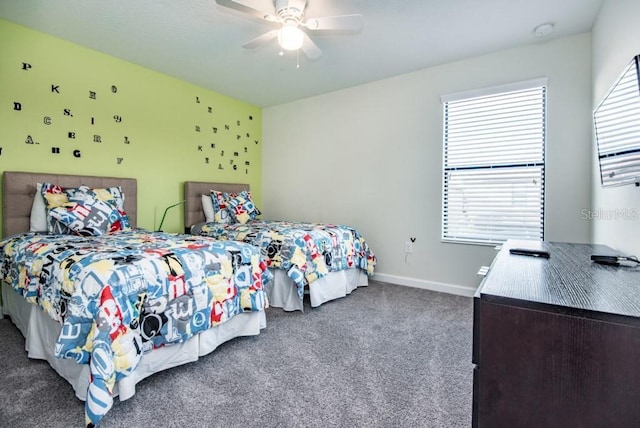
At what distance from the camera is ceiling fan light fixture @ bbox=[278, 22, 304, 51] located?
7.49ft

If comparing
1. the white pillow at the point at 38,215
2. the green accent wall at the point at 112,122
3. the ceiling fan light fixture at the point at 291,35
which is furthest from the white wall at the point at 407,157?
the white pillow at the point at 38,215

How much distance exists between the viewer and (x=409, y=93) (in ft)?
11.7

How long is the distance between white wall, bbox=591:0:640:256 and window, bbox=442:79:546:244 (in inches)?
17.9

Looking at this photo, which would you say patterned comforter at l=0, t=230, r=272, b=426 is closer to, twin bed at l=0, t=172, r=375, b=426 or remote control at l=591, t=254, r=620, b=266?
twin bed at l=0, t=172, r=375, b=426

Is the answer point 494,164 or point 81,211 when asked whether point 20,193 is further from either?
point 494,164

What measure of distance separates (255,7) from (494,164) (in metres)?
2.57

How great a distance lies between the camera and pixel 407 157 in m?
3.60

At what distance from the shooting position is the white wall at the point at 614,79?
1.60m

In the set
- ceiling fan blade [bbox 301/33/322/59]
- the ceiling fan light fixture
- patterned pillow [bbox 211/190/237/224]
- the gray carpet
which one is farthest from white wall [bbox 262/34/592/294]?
the ceiling fan light fixture

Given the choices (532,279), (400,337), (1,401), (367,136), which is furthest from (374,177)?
(1,401)

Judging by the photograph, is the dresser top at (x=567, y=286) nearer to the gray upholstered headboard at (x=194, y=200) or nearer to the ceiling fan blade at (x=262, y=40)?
the ceiling fan blade at (x=262, y=40)

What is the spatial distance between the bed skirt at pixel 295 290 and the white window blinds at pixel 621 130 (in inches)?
85.7

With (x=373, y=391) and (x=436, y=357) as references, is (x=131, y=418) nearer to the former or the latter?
(x=373, y=391)

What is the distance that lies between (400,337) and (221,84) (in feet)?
11.5
